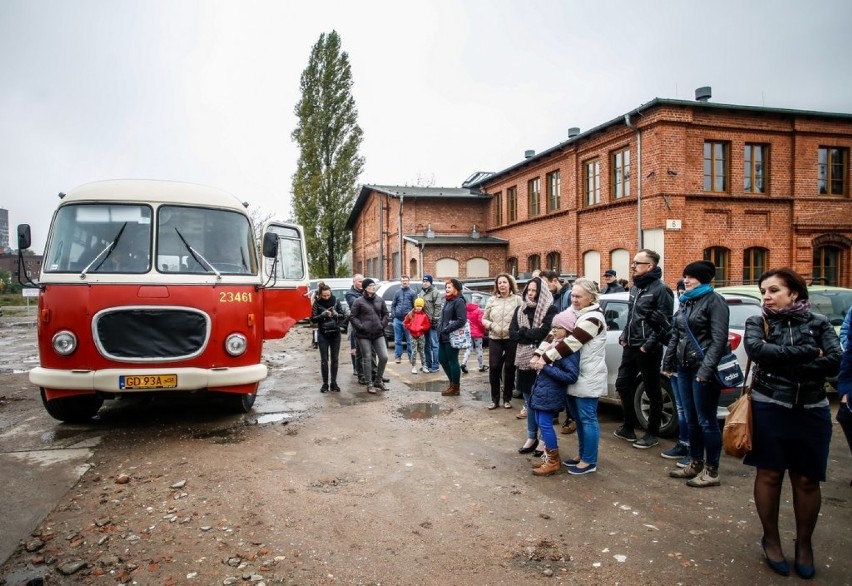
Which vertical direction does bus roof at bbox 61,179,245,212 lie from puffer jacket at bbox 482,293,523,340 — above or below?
above

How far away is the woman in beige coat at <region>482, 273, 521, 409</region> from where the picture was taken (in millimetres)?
7961

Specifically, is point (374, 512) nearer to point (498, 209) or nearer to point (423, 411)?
point (423, 411)

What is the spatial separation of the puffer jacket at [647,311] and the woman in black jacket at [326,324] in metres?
5.20

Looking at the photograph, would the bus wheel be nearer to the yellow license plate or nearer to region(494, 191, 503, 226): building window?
the yellow license plate

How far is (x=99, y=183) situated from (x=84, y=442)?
3212 millimetres

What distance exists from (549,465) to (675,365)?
1.57 m

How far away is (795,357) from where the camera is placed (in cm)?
346

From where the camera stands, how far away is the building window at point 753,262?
1964 cm

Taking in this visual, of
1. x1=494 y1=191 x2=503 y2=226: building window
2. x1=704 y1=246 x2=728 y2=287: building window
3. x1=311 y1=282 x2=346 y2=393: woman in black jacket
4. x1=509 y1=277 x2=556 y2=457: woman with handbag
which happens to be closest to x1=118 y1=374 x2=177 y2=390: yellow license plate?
x1=311 y1=282 x2=346 y2=393: woman in black jacket

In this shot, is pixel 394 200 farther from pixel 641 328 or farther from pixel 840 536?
pixel 840 536

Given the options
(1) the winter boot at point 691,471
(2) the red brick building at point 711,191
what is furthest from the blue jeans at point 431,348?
(2) the red brick building at point 711,191

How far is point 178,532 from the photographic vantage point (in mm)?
4129

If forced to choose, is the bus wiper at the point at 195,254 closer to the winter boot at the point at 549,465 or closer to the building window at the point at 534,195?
the winter boot at the point at 549,465

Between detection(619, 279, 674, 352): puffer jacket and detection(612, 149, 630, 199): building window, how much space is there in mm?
15450
